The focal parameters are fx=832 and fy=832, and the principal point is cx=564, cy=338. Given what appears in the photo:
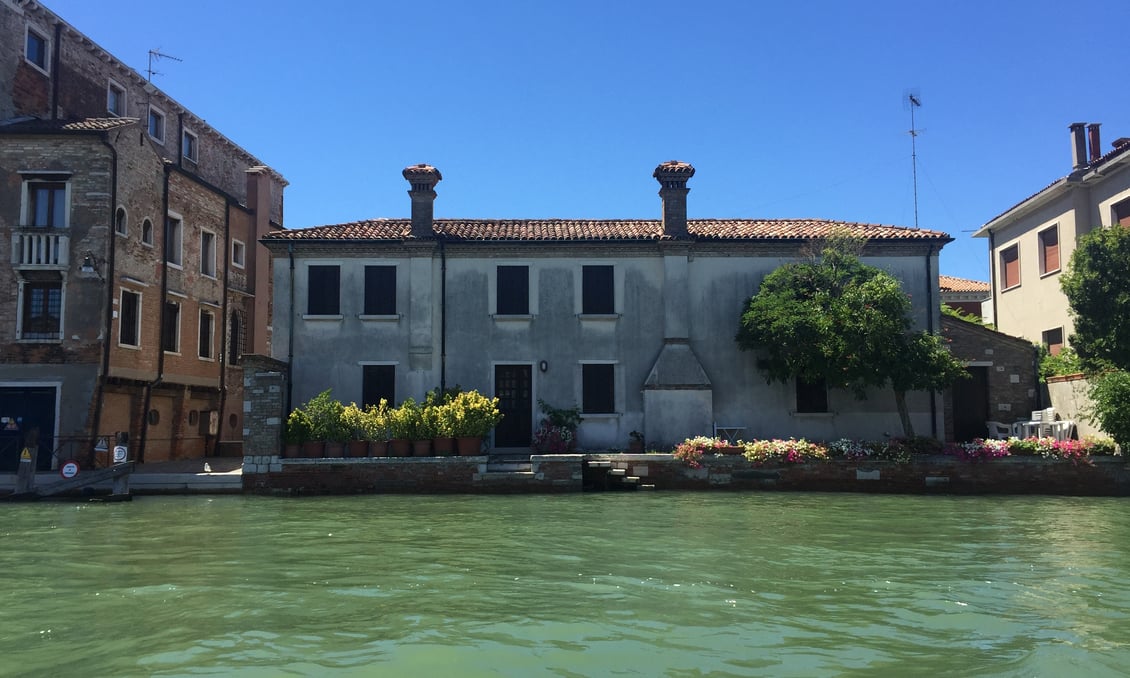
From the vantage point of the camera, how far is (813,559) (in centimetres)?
884

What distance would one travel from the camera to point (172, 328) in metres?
21.6

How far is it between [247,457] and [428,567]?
377 inches

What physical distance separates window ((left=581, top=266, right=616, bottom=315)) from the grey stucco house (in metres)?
0.03

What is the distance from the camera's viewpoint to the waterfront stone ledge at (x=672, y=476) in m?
16.3

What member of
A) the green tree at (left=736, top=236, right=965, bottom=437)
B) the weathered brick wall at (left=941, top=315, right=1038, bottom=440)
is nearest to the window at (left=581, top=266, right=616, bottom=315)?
the green tree at (left=736, top=236, right=965, bottom=437)

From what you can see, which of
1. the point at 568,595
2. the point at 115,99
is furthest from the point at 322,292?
the point at 568,595

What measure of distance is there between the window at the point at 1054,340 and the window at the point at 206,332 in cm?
2303

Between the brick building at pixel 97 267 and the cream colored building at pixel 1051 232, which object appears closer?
the brick building at pixel 97 267

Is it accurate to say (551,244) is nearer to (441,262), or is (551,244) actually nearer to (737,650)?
(441,262)

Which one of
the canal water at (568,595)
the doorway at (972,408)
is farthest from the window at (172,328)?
the doorway at (972,408)

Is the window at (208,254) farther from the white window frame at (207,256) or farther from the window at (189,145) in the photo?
the window at (189,145)

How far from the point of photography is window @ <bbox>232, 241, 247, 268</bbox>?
82.7 ft

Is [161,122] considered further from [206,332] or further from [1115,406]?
[1115,406]

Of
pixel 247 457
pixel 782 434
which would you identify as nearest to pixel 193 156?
pixel 247 457
